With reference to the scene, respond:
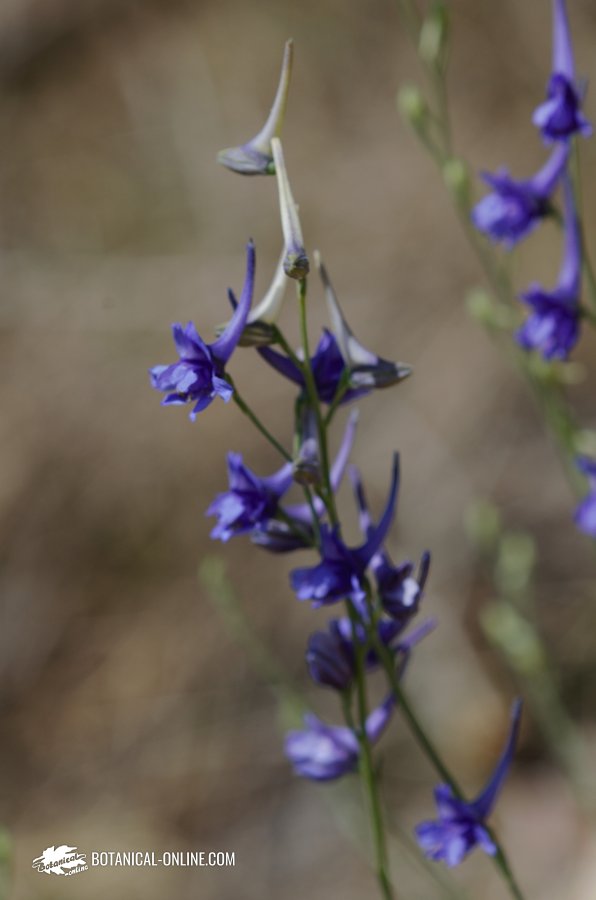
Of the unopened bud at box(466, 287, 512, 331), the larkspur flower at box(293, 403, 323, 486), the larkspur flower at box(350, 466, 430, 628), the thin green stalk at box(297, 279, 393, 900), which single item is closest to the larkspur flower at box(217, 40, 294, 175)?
the thin green stalk at box(297, 279, 393, 900)

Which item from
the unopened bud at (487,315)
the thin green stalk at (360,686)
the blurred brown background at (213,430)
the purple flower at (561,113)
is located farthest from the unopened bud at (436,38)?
the blurred brown background at (213,430)

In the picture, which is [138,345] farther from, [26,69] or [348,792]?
[348,792]

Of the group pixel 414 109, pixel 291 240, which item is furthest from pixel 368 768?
pixel 414 109

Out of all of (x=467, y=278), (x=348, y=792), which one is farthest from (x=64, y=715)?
(x=467, y=278)

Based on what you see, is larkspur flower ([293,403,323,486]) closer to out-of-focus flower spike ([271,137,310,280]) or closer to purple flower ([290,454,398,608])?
purple flower ([290,454,398,608])

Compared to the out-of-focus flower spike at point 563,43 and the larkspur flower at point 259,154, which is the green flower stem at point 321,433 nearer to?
the larkspur flower at point 259,154
